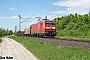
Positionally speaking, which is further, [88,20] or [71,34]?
[88,20]

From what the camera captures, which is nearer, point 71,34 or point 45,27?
point 45,27

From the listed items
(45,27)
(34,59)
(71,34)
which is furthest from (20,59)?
(71,34)

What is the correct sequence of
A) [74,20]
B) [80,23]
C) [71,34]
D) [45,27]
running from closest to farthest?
[45,27]
[71,34]
[80,23]
[74,20]

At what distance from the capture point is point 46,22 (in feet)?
151

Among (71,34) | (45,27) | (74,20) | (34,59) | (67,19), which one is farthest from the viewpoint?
(67,19)

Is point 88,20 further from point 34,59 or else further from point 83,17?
point 34,59

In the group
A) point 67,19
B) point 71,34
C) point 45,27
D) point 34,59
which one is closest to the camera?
point 34,59

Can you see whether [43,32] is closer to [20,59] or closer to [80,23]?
[20,59]

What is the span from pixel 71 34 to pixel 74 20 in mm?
41117

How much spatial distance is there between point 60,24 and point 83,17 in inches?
662

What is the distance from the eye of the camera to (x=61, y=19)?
120m

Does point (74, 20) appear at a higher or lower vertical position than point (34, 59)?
higher

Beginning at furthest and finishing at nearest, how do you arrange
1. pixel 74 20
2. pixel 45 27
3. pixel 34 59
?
1. pixel 74 20
2. pixel 45 27
3. pixel 34 59

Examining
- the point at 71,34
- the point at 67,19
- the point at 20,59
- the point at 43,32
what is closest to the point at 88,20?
the point at 67,19
